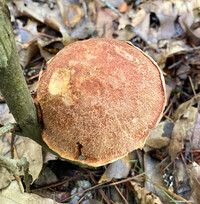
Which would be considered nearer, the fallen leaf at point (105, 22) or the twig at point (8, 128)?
the twig at point (8, 128)

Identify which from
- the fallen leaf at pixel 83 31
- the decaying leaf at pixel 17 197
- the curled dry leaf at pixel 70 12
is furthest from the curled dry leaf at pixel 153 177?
the curled dry leaf at pixel 70 12

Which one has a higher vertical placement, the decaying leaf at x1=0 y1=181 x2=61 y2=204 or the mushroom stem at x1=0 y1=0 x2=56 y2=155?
the mushroom stem at x1=0 y1=0 x2=56 y2=155

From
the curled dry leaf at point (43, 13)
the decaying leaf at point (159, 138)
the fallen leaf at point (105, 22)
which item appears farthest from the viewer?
the fallen leaf at point (105, 22)

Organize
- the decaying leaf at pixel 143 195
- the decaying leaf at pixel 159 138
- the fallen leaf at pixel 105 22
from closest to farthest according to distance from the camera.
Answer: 1. the decaying leaf at pixel 143 195
2. the decaying leaf at pixel 159 138
3. the fallen leaf at pixel 105 22

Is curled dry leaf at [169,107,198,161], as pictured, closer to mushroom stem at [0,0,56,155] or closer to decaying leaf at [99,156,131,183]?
decaying leaf at [99,156,131,183]

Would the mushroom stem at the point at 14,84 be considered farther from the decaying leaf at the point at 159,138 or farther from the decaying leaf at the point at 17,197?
the decaying leaf at the point at 159,138

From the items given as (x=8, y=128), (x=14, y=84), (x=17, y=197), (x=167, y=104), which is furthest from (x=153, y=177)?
(x=14, y=84)

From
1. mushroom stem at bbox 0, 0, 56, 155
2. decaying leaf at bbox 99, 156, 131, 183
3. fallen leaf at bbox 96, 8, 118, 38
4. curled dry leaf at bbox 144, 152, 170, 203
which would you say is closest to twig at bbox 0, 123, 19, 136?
mushroom stem at bbox 0, 0, 56, 155
